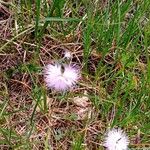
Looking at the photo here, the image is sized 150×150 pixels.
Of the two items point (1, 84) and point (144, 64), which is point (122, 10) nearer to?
point (144, 64)

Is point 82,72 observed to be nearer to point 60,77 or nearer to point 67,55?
point 67,55

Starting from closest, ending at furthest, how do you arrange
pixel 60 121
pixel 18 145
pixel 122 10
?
pixel 18 145 → pixel 60 121 → pixel 122 10

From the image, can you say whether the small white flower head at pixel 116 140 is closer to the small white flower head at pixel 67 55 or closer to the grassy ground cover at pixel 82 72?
the grassy ground cover at pixel 82 72

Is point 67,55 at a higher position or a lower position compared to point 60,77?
higher

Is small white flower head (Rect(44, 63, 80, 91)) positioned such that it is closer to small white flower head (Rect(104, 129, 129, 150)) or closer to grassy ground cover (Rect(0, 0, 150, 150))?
grassy ground cover (Rect(0, 0, 150, 150))

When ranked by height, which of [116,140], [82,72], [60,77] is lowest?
[116,140]

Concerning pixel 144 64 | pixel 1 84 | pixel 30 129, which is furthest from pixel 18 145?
pixel 144 64

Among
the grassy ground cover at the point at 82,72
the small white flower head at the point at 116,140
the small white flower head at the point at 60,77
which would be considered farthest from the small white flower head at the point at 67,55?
the small white flower head at the point at 116,140

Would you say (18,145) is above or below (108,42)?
below

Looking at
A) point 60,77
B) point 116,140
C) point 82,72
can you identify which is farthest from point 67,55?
point 116,140
